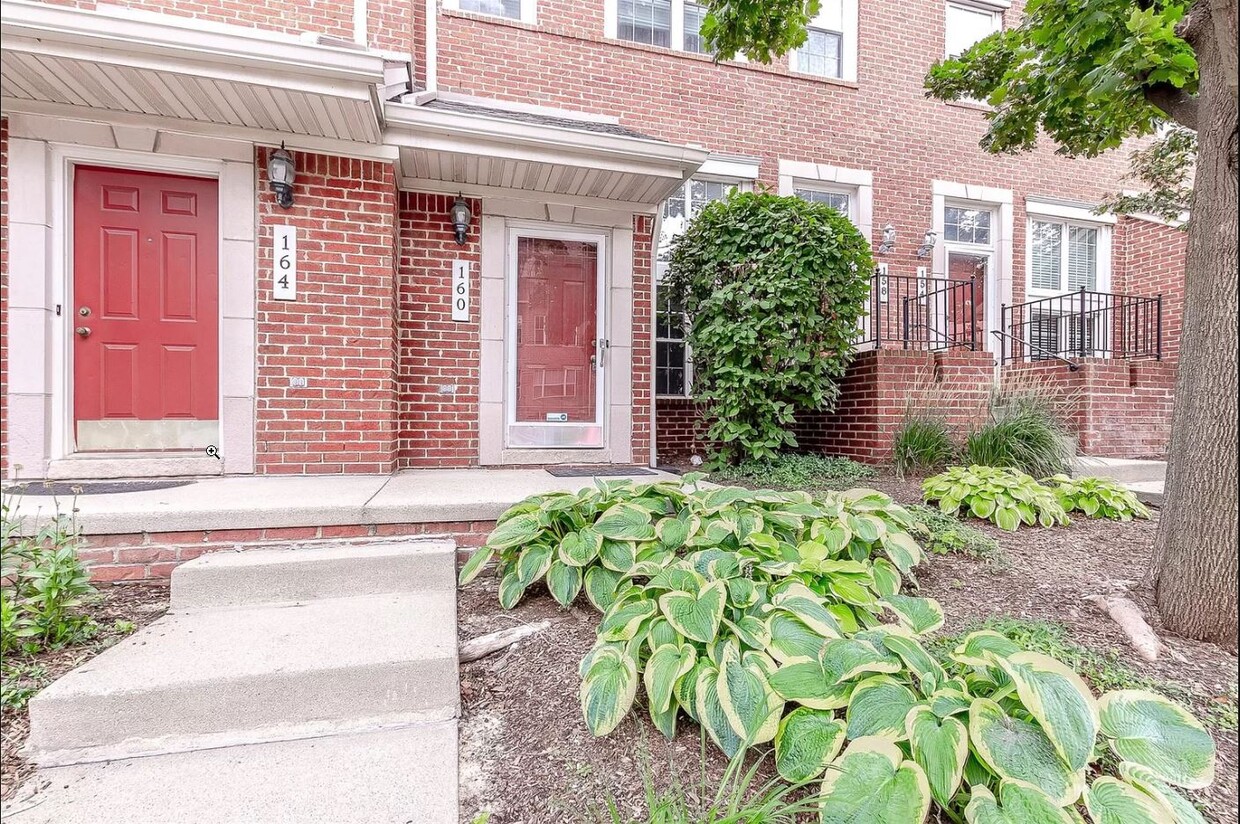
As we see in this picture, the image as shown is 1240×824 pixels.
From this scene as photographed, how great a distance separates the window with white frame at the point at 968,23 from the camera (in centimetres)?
706

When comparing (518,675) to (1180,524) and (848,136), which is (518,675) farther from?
(848,136)

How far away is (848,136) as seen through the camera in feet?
21.7

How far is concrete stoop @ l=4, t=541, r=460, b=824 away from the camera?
1.35m

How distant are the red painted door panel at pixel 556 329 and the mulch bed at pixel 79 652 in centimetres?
263

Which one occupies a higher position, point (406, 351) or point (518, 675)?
point (406, 351)

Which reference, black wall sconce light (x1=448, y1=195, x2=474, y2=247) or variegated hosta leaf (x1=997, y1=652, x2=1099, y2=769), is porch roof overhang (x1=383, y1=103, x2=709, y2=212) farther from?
variegated hosta leaf (x1=997, y1=652, x2=1099, y2=769)

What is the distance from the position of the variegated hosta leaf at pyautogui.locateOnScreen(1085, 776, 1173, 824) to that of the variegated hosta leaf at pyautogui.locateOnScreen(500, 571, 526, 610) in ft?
5.67

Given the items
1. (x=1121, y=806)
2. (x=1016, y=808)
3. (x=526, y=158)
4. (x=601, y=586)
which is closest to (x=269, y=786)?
(x=601, y=586)

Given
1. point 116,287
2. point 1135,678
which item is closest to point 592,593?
point 1135,678

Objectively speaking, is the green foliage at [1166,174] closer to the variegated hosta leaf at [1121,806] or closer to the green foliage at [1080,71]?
the green foliage at [1080,71]

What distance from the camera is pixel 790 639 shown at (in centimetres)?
150

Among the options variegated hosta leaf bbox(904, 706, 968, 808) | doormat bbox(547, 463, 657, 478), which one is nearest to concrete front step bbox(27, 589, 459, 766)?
variegated hosta leaf bbox(904, 706, 968, 808)

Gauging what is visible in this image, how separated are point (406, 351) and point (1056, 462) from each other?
16.9 feet

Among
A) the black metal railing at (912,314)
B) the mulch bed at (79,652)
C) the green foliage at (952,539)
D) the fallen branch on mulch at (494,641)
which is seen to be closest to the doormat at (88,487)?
the mulch bed at (79,652)
